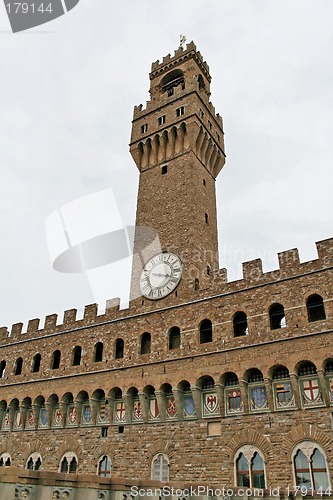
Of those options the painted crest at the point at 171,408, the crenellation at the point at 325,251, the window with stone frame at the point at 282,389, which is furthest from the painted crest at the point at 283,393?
the crenellation at the point at 325,251

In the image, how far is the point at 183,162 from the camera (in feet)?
81.5

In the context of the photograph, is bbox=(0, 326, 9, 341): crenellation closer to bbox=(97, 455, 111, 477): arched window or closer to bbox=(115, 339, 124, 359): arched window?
bbox=(115, 339, 124, 359): arched window

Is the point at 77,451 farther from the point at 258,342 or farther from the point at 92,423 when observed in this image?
the point at 258,342

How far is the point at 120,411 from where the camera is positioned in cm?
1988

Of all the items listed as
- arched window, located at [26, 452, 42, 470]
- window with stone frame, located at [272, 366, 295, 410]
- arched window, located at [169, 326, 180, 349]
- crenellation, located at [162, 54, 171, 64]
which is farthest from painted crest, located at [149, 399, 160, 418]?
crenellation, located at [162, 54, 171, 64]

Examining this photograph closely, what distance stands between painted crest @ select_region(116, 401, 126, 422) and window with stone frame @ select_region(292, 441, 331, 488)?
8094mm

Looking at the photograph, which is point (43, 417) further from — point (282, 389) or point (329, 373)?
point (329, 373)

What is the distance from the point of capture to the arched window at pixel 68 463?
20.1 m

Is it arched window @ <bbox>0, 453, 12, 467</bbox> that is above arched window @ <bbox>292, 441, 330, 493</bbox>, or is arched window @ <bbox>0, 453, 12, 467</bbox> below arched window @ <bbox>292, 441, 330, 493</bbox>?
above

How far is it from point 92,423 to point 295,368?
34.4 feet

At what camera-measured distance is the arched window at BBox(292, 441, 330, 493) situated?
1414 cm

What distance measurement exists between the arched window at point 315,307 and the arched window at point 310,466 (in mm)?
4538

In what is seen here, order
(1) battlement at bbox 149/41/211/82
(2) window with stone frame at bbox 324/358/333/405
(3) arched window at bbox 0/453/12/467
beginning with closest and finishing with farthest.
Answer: (2) window with stone frame at bbox 324/358/333/405, (3) arched window at bbox 0/453/12/467, (1) battlement at bbox 149/41/211/82

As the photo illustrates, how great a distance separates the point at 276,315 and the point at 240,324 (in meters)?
1.61
